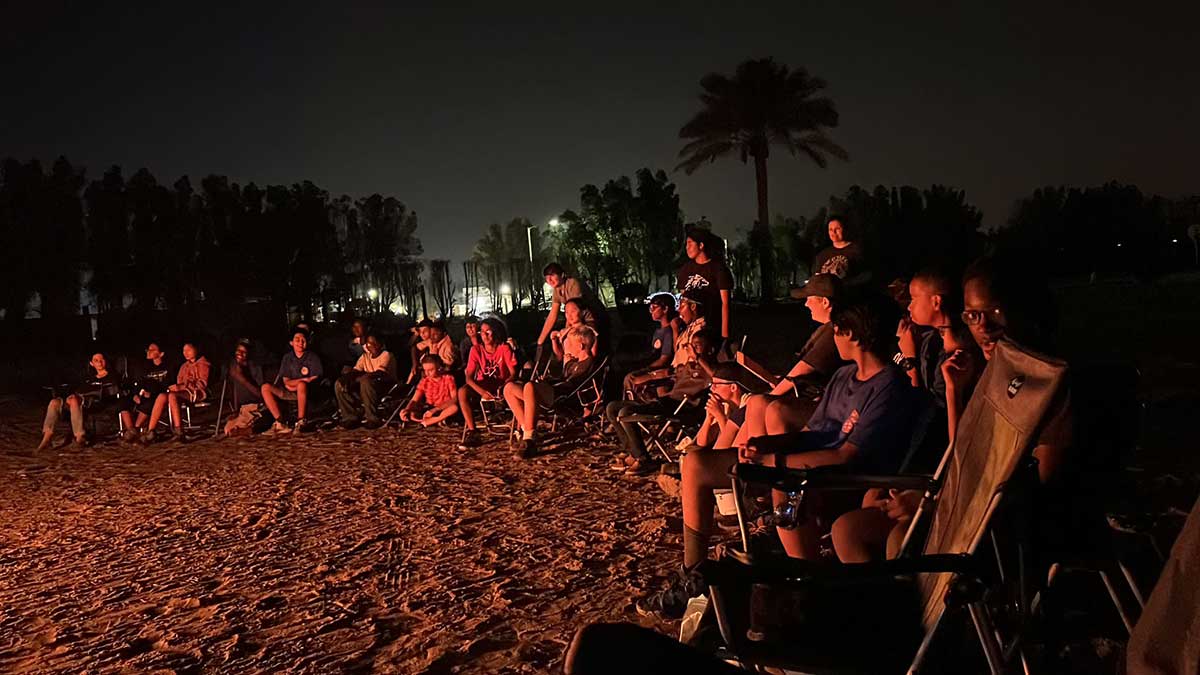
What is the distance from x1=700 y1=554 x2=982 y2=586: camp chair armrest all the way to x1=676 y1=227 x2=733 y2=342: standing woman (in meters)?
4.73

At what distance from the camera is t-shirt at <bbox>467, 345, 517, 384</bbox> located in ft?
27.8

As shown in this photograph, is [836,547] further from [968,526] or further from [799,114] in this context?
[799,114]

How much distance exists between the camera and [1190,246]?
43781 mm

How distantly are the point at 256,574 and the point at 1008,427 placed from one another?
3677 millimetres

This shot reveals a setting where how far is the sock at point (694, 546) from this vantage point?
357cm

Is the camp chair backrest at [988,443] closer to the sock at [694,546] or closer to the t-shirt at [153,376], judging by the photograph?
the sock at [694,546]

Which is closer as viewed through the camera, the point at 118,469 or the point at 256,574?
the point at 256,574

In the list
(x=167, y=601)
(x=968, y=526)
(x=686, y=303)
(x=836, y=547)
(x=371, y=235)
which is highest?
(x=371, y=235)

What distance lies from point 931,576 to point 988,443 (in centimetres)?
40

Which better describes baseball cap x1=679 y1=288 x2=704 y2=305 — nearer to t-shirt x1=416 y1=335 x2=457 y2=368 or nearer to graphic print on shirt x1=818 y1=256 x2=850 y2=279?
graphic print on shirt x1=818 y1=256 x2=850 y2=279

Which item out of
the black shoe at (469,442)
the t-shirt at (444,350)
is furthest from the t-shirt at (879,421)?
the t-shirt at (444,350)

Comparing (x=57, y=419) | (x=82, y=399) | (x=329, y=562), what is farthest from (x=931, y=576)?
(x=57, y=419)

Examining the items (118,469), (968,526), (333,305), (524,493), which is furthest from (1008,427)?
(333,305)

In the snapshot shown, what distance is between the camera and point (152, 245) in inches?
1160
